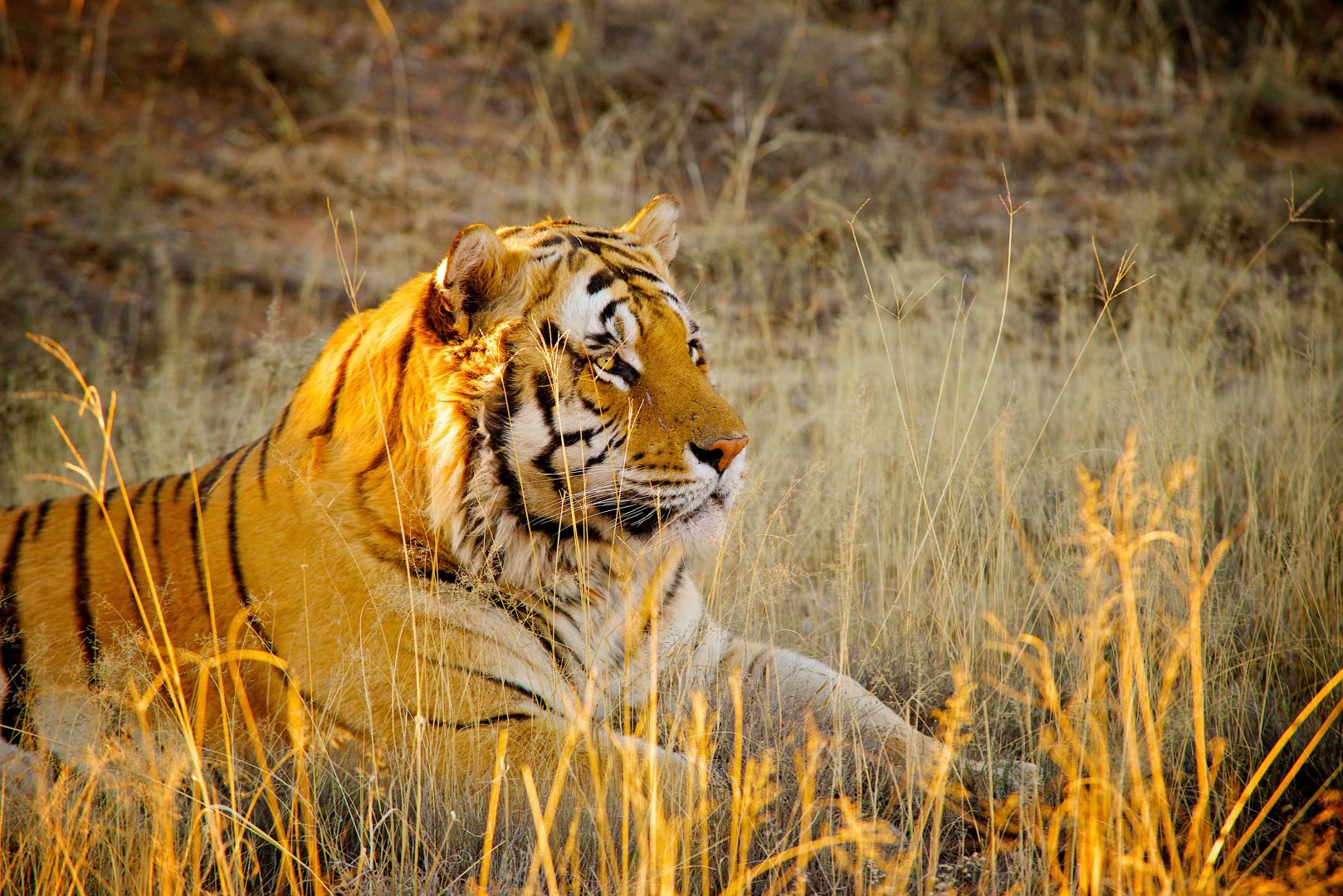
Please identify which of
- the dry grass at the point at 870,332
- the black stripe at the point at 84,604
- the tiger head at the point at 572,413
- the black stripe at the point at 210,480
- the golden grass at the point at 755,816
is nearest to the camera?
the golden grass at the point at 755,816

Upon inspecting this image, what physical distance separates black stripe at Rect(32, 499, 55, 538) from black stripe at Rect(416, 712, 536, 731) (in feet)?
4.19

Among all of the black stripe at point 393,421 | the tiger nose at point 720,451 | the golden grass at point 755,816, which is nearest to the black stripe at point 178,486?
the golden grass at point 755,816

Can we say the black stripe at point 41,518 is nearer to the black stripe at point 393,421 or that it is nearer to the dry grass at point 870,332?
the dry grass at point 870,332

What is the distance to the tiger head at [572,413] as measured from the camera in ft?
7.29

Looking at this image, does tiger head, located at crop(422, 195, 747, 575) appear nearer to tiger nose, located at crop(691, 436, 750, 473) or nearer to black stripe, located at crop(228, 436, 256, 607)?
tiger nose, located at crop(691, 436, 750, 473)

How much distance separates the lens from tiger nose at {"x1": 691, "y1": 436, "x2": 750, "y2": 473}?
2268mm

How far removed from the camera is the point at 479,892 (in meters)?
1.58

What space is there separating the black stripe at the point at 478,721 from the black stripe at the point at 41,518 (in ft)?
4.19

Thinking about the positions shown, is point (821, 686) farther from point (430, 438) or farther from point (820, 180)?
point (820, 180)

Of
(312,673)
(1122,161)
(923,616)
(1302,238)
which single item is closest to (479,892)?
(312,673)

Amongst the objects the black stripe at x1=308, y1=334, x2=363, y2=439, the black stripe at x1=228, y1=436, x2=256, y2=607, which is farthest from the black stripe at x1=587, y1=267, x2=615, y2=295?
the black stripe at x1=228, y1=436, x2=256, y2=607

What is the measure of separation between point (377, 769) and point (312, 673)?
26 centimetres

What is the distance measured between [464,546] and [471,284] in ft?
2.01

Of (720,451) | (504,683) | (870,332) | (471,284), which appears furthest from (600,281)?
(870,332)
